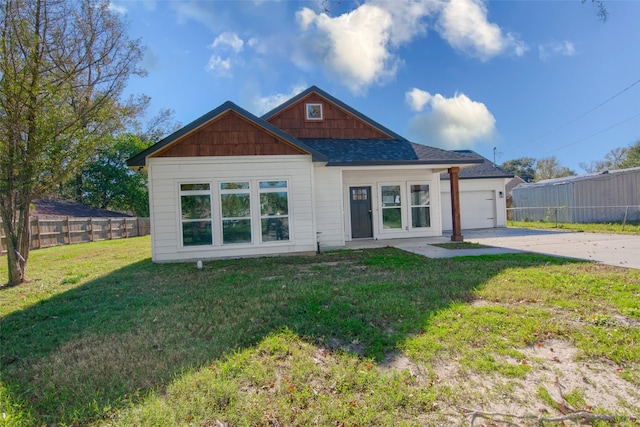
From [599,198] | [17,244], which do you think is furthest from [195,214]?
[599,198]

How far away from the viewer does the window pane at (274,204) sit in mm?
9602

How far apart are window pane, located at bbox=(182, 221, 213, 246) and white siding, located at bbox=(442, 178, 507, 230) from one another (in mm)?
11198

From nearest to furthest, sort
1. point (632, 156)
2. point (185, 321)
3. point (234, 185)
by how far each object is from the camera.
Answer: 1. point (185, 321)
2. point (234, 185)
3. point (632, 156)

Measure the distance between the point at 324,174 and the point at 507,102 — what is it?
19.5 meters

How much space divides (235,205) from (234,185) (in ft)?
1.82

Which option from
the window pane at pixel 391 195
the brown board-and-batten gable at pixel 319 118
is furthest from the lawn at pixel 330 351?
the brown board-and-batten gable at pixel 319 118

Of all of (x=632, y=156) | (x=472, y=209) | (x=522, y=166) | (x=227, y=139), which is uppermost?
(x=522, y=166)

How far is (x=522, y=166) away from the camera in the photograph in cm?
5847

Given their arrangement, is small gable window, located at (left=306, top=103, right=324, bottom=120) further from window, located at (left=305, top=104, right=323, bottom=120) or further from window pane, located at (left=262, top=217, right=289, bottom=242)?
window pane, located at (left=262, top=217, right=289, bottom=242)

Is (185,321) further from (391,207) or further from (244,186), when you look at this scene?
(391,207)

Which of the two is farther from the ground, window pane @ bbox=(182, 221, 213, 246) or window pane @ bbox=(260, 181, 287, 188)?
window pane @ bbox=(260, 181, 287, 188)

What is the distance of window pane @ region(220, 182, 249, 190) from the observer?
9398mm

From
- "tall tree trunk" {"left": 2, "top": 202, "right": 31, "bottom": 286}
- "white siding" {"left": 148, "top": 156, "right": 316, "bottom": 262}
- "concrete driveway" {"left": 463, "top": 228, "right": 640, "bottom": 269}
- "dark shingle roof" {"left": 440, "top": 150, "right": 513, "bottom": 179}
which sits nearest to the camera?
"concrete driveway" {"left": 463, "top": 228, "right": 640, "bottom": 269}

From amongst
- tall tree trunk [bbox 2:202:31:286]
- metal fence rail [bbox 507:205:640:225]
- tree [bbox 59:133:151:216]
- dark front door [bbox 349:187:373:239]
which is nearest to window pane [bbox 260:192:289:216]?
dark front door [bbox 349:187:373:239]
